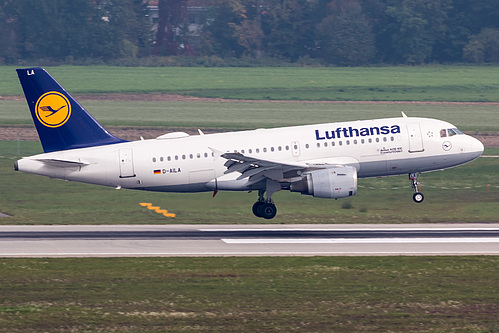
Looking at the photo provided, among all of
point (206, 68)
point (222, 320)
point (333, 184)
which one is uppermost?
point (206, 68)

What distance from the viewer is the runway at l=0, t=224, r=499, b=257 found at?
34.5 metres

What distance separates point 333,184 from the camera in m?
39.2

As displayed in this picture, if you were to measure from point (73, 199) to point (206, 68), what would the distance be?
73.5 m

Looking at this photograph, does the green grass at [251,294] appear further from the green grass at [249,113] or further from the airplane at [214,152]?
the green grass at [249,113]

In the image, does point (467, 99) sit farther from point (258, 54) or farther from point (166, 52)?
point (166, 52)

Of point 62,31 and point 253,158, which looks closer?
point 253,158

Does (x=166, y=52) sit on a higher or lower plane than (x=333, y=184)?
higher

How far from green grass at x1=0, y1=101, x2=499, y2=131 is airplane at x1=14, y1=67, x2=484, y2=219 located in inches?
1457

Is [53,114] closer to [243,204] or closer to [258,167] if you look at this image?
[258,167]

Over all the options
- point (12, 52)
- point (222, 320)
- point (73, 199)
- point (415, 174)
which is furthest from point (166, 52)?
point (222, 320)

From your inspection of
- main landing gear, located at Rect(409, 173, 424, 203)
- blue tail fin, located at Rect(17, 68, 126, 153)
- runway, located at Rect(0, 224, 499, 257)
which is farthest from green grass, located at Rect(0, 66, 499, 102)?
blue tail fin, located at Rect(17, 68, 126, 153)

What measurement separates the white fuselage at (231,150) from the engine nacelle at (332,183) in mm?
2018

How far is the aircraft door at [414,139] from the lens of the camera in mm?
42406

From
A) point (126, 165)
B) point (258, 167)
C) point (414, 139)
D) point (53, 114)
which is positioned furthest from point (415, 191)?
point (53, 114)
